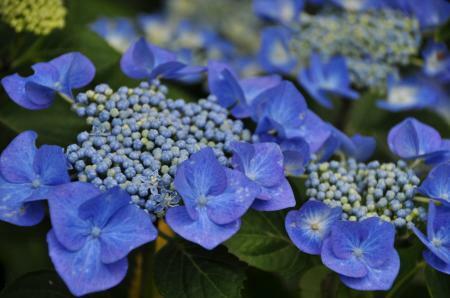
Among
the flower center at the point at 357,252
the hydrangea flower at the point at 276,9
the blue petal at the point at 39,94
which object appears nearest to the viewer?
the flower center at the point at 357,252

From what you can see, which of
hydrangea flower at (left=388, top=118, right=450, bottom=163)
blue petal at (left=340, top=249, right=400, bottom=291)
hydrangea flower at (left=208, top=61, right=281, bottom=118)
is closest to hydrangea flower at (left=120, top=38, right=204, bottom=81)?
hydrangea flower at (left=208, top=61, right=281, bottom=118)

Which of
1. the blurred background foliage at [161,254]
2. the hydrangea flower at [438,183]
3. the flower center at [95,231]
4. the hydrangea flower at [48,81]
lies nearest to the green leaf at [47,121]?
the blurred background foliage at [161,254]

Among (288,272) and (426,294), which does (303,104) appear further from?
Answer: (426,294)

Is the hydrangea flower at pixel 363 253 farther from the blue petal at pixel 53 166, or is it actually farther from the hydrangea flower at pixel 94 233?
the blue petal at pixel 53 166

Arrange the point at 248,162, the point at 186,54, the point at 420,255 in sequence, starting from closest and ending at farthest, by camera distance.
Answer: the point at 248,162, the point at 420,255, the point at 186,54

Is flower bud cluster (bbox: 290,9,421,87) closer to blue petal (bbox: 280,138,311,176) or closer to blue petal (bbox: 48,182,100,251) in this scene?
blue petal (bbox: 280,138,311,176)

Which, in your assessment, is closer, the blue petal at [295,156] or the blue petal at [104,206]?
the blue petal at [104,206]

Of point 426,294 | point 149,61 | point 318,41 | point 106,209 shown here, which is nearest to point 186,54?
point 318,41

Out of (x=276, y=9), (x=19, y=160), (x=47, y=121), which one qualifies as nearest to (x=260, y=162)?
(x=19, y=160)
